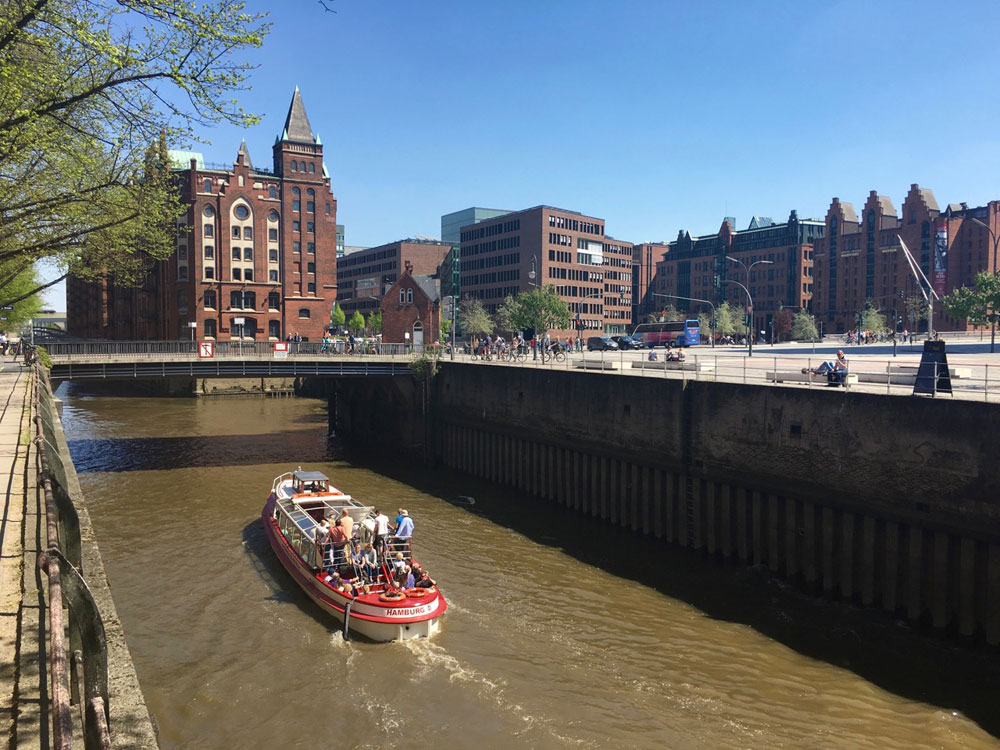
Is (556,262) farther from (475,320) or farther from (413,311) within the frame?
→ (413,311)

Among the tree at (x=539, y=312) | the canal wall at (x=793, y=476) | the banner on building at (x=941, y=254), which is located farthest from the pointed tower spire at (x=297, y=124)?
the banner on building at (x=941, y=254)

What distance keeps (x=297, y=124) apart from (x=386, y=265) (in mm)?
89817

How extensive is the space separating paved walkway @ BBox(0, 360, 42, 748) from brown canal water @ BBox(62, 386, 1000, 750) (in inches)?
265

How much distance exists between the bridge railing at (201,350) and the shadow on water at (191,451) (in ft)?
20.4

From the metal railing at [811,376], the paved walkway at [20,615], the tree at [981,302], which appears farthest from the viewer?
the tree at [981,302]

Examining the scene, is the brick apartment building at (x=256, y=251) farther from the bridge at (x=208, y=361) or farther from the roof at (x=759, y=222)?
the roof at (x=759, y=222)

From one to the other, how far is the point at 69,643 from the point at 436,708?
39.5 ft

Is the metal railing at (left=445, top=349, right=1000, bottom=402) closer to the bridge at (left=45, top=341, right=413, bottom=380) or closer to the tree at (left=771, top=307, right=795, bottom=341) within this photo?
the bridge at (left=45, top=341, right=413, bottom=380)

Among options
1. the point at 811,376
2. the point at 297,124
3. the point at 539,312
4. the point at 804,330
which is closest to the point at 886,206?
the point at 804,330

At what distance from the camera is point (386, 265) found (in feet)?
594

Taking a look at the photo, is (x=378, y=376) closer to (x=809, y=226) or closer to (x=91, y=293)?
(x=91, y=293)

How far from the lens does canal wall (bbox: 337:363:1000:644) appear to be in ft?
68.9

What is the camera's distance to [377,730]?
647 inches

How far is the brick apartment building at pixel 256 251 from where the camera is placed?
86.4 meters
